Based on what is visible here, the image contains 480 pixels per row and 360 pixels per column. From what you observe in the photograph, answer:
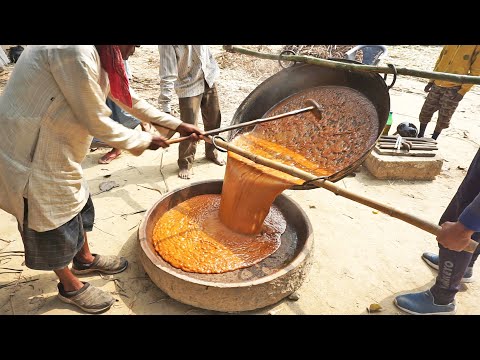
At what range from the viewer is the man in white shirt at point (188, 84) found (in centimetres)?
406

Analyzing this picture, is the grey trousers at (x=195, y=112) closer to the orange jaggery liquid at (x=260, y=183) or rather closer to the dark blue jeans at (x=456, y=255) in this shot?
the orange jaggery liquid at (x=260, y=183)

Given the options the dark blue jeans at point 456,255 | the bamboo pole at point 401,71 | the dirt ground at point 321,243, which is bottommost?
the dirt ground at point 321,243

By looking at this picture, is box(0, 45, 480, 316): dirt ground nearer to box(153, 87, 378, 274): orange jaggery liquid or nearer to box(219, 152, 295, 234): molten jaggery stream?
box(153, 87, 378, 274): orange jaggery liquid

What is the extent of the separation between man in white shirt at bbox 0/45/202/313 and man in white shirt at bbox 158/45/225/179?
1634 millimetres

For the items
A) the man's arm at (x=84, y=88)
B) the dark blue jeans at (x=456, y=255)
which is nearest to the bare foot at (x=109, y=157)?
the man's arm at (x=84, y=88)

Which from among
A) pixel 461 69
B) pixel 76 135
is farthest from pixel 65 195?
pixel 461 69

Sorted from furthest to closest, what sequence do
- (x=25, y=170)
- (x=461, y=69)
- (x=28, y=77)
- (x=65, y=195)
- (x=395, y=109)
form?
(x=395, y=109) → (x=461, y=69) → (x=65, y=195) → (x=25, y=170) → (x=28, y=77)

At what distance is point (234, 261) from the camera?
3.04 meters

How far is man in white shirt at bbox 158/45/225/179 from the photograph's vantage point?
406cm

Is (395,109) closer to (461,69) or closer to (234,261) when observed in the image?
(461,69)

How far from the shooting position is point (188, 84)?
14.1ft

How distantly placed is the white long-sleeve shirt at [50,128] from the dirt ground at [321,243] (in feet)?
3.53
